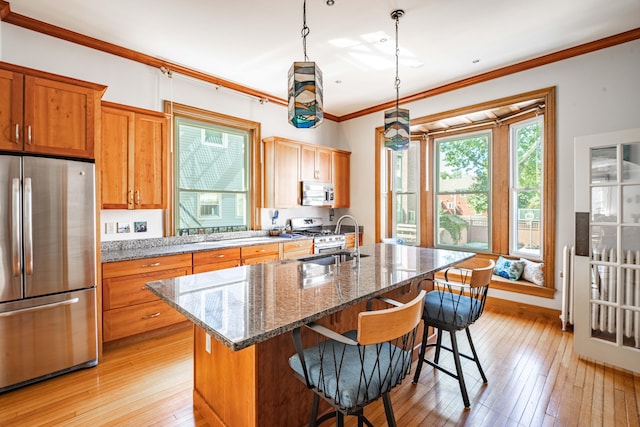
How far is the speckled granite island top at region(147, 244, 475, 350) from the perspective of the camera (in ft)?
3.83

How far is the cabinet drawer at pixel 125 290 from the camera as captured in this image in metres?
2.70

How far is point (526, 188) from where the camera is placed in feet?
13.1

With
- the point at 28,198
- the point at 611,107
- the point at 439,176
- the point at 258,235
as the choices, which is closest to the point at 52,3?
the point at 28,198

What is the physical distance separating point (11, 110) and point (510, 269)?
17.2 ft

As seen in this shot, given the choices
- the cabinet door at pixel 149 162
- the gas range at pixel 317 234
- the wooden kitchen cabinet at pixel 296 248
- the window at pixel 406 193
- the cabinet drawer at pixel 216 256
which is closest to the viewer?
the cabinet door at pixel 149 162

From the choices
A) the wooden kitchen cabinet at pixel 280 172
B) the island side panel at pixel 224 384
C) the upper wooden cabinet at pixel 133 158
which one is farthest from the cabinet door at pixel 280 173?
the island side panel at pixel 224 384

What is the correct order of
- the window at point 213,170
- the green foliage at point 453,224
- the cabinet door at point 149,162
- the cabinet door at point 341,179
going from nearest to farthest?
the cabinet door at point 149,162
the window at point 213,170
the green foliage at point 453,224
the cabinet door at point 341,179

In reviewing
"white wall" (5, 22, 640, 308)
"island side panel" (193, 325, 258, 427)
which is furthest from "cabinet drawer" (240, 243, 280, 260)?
"white wall" (5, 22, 640, 308)

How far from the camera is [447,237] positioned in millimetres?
4855

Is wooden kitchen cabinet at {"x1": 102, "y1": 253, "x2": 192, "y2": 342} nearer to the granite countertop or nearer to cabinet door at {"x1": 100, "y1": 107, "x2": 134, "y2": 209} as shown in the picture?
the granite countertop

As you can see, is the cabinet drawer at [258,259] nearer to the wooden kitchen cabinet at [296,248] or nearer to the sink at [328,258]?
the wooden kitchen cabinet at [296,248]

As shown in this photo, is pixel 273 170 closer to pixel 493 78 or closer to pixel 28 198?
pixel 28 198

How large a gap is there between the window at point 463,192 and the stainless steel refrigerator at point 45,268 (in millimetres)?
4567

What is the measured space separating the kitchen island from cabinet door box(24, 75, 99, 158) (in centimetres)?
156
